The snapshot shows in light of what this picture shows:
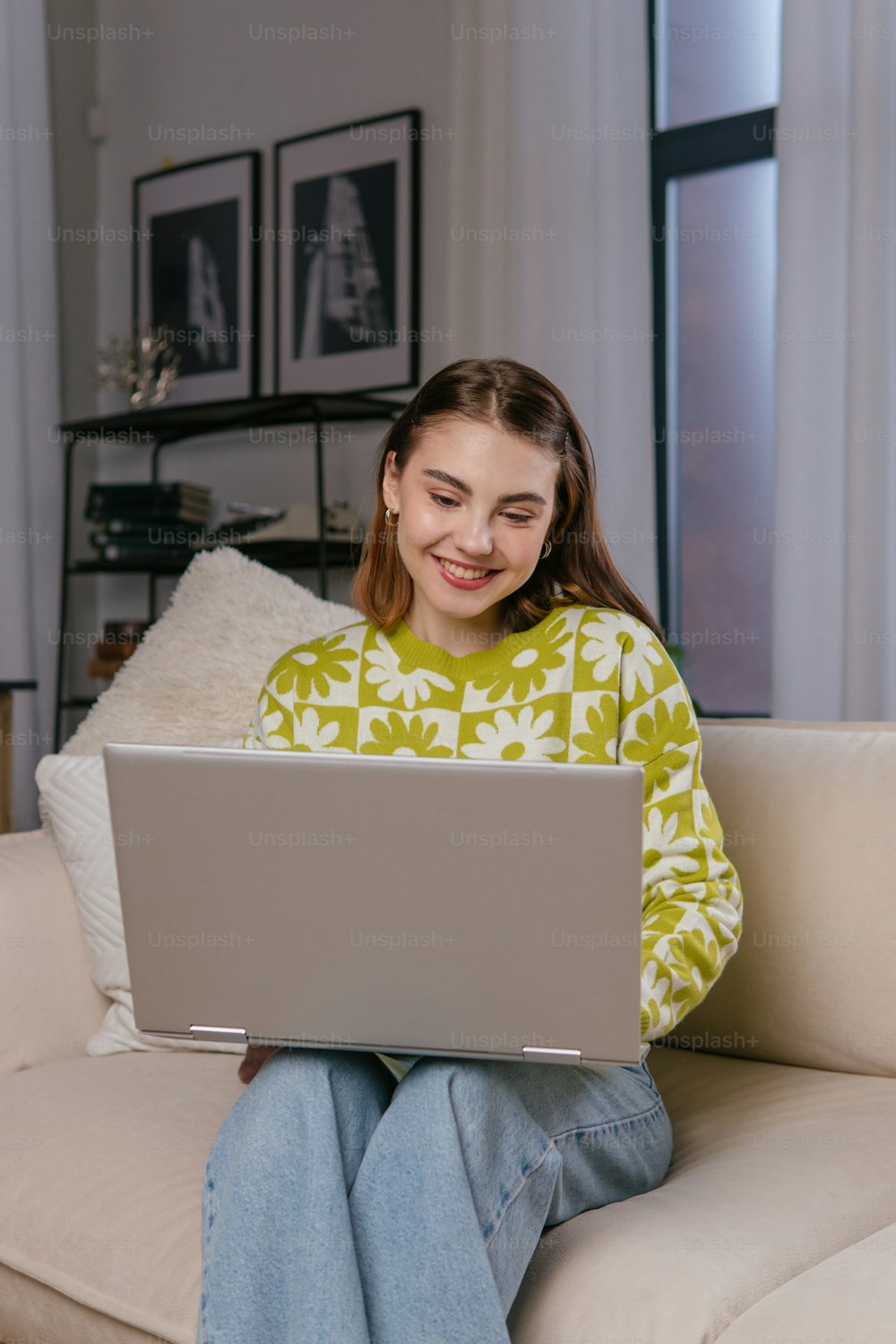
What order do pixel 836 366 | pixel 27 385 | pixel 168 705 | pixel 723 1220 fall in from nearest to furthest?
pixel 723 1220
pixel 168 705
pixel 836 366
pixel 27 385

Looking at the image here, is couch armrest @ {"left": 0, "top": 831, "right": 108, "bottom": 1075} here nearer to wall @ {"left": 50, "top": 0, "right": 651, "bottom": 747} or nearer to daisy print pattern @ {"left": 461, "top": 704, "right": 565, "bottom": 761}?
daisy print pattern @ {"left": 461, "top": 704, "right": 565, "bottom": 761}

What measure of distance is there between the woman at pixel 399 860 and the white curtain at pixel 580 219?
1.62m

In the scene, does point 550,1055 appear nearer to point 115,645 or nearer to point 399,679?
point 399,679

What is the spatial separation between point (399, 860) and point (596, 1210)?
16.3 inches

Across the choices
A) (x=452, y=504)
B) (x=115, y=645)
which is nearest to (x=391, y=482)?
(x=452, y=504)

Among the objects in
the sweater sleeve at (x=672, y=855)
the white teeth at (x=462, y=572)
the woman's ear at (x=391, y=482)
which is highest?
the woman's ear at (x=391, y=482)

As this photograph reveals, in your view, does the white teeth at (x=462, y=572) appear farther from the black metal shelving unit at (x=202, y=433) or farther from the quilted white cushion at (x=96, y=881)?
the black metal shelving unit at (x=202, y=433)

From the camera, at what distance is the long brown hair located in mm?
1328

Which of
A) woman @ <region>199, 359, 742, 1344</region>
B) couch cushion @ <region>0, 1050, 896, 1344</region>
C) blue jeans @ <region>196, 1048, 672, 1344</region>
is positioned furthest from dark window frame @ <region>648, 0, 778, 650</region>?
blue jeans @ <region>196, 1048, 672, 1344</region>

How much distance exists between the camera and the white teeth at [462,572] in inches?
51.7

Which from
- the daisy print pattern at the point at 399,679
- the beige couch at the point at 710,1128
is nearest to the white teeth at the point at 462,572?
the daisy print pattern at the point at 399,679

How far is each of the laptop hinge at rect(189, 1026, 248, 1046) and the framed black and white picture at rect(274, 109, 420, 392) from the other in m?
2.68

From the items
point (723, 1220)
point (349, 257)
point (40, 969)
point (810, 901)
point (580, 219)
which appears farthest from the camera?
point (349, 257)

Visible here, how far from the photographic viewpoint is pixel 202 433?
3910 millimetres
